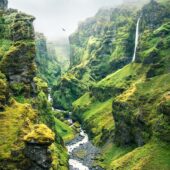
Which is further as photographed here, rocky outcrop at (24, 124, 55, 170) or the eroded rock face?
the eroded rock face

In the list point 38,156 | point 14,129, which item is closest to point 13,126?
point 14,129

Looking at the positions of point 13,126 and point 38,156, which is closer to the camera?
point 38,156

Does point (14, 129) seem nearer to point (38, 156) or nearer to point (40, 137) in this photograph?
point (38, 156)

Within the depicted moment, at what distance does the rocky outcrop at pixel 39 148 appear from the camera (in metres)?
128

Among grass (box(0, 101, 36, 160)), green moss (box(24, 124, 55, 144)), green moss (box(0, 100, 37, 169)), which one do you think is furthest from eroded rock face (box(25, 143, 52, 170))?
grass (box(0, 101, 36, 160))

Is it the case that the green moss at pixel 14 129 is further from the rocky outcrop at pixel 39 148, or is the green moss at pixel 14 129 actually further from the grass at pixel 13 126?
the rocky outcrop at pixel 39 148

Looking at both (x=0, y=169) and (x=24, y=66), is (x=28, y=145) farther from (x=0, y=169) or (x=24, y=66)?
A: (x=24, y=66)

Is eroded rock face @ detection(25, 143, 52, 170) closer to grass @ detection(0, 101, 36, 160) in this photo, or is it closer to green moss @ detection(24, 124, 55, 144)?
green moss @ detection(24, 124, 55, 144)

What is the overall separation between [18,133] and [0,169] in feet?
50.5

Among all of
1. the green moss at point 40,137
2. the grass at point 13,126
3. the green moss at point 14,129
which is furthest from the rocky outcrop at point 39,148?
the grass at point 13,126

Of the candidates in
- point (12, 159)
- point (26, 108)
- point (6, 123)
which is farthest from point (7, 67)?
point (12, 159)

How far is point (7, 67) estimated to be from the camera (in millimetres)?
193875

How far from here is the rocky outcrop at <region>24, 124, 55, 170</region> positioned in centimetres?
12769

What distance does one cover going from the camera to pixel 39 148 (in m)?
128
